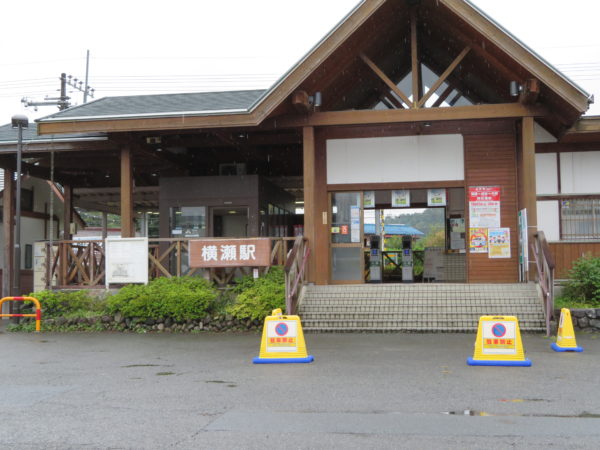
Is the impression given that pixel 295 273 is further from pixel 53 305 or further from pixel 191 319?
pixel 53 305

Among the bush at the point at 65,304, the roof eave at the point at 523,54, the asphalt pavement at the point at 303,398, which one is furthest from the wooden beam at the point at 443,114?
the bush at the point at 65,304

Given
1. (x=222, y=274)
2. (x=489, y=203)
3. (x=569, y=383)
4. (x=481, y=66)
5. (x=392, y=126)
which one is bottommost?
(x=569, y=383)

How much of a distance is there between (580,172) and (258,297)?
7720 millimetres

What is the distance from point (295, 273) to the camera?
1253cm

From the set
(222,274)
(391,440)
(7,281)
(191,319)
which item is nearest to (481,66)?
(222,274)

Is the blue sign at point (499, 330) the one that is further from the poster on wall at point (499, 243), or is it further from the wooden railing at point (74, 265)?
the wooden railing at point (74, 265)

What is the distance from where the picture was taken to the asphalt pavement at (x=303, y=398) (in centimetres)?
511

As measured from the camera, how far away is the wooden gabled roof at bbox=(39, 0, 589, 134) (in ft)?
38.7

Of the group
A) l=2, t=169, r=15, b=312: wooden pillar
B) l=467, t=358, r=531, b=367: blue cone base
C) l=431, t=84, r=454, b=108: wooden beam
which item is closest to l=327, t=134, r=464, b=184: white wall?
l=431, t=84, r=454, b=108: wooden beam

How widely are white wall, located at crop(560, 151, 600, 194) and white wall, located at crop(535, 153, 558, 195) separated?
5.9 inches

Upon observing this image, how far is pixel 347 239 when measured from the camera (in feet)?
46.7

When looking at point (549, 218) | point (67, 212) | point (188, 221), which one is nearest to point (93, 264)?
point (188, 221)

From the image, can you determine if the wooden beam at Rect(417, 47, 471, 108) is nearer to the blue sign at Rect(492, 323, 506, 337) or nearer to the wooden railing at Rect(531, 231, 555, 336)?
the wooden railing at Rect(531, 231, 555, 336)

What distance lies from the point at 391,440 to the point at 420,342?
18.0 feet
